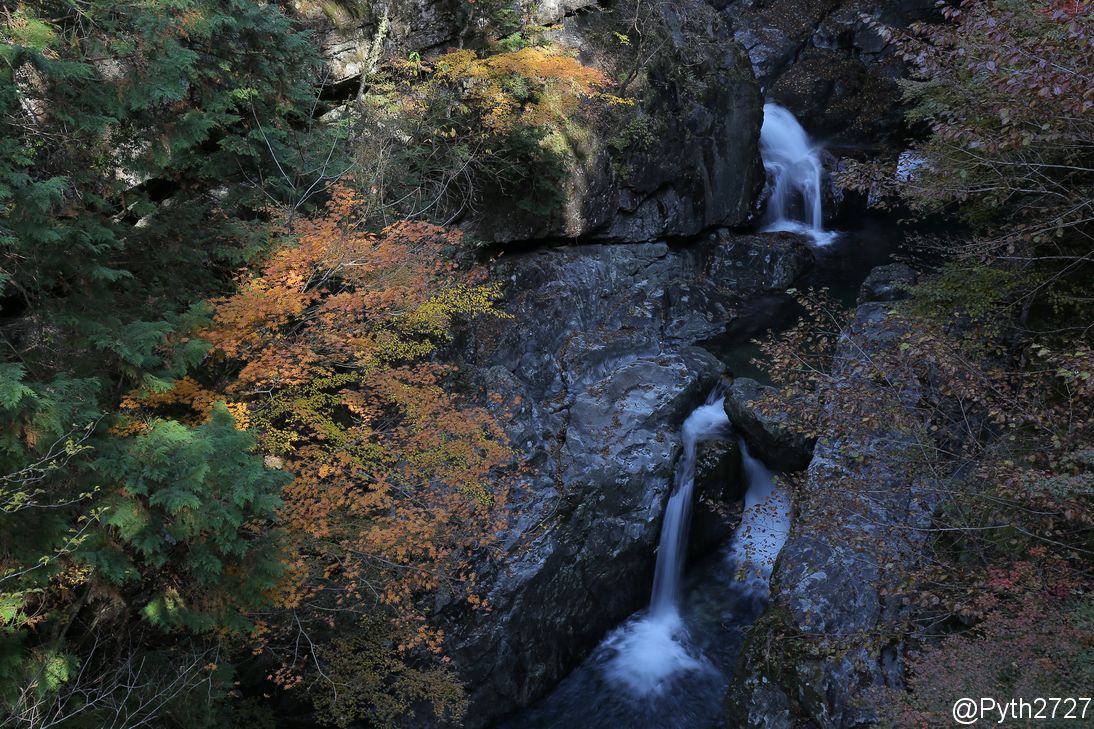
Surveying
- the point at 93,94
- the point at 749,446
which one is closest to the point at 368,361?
the point at 93,94

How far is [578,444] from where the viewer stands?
11773 mm

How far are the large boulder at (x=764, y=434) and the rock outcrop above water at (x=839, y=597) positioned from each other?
2601 mm

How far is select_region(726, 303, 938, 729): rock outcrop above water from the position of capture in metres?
7.32

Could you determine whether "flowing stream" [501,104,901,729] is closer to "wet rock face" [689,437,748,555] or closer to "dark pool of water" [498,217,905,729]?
"dark pool of water" [498,217,905,729]

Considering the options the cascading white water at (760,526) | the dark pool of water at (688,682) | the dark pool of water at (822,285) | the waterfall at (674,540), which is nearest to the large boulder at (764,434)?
the cascading white water at (760,526)

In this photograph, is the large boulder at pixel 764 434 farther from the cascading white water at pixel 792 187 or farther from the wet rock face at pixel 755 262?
the cascading white water at pixel 792 187

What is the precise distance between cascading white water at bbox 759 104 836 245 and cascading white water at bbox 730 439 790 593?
9.75m

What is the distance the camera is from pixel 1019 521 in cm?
651

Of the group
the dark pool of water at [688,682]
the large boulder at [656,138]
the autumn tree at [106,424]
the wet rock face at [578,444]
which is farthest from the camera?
the large boulder at [656,138]

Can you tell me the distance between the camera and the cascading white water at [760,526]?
11.4 m

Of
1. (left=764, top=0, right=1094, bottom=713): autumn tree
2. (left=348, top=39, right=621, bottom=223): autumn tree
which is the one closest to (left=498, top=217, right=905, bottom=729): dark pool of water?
(left=764, top=0, right=1094, bottom=713): autumn tree

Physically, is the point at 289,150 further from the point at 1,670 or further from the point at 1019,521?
the point at 1019,521

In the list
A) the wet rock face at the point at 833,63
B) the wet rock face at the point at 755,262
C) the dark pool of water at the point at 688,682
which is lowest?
the dark pool of water at the point at 688,682

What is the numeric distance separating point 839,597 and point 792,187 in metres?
15.2
